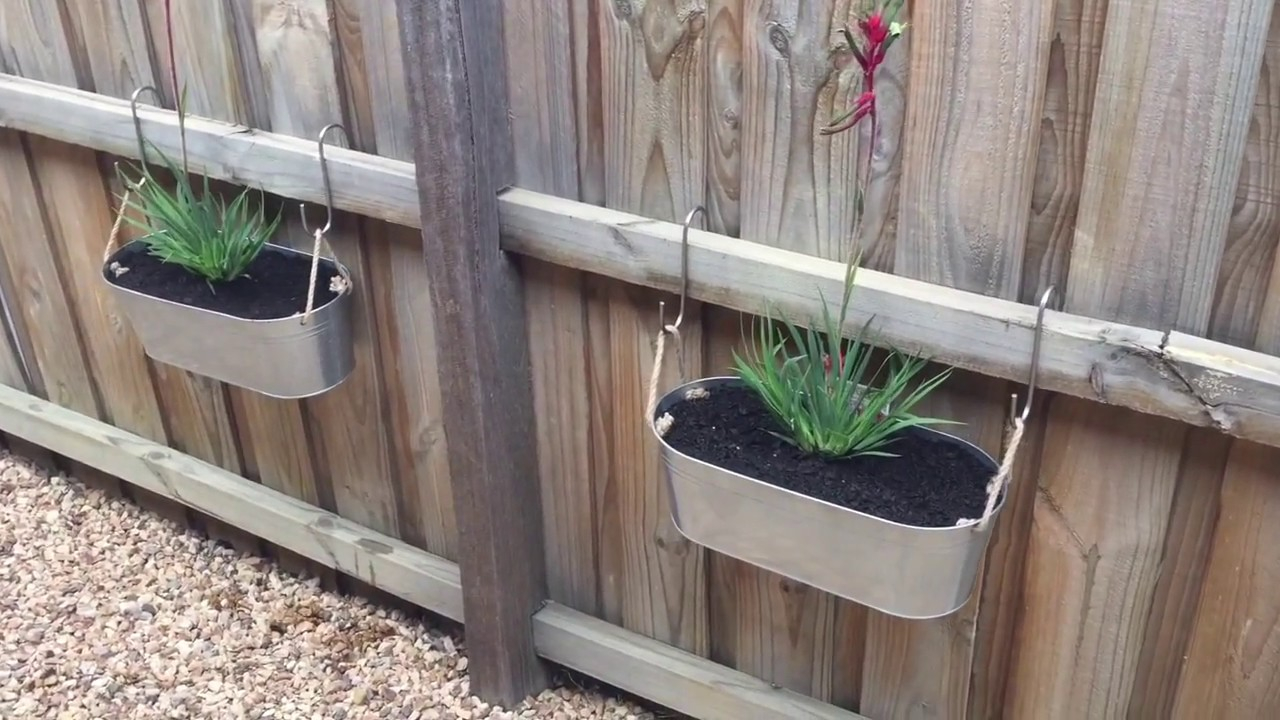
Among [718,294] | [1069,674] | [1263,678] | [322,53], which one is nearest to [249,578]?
[322,53]

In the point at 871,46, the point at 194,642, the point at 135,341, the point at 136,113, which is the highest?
the point at 871,46

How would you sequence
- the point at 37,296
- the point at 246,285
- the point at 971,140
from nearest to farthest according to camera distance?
the point at 971,140 < the point at 246,285 < the point at 37,296

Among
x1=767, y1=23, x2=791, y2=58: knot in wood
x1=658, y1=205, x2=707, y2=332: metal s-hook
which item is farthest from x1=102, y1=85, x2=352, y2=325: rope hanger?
x1=767, y1=23, x2=791, y2=58: knot in wood

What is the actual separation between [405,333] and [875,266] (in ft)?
2.72

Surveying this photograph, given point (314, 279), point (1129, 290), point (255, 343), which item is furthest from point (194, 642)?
point (1129, 290)

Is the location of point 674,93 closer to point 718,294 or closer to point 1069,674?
point 718,294

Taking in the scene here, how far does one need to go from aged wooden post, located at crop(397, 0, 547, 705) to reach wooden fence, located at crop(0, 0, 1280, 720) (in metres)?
0.04

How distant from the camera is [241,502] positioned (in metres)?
2.29

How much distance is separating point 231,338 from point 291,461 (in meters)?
0.52

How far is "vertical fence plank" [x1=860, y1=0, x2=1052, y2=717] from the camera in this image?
1243mm

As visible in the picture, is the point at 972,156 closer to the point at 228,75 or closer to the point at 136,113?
the point at 228,75

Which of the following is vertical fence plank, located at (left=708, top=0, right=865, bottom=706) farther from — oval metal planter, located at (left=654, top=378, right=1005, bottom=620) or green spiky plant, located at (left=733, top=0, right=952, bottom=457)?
oval metal planter, located at (left=654, top=378, right=1005, bottom=620)

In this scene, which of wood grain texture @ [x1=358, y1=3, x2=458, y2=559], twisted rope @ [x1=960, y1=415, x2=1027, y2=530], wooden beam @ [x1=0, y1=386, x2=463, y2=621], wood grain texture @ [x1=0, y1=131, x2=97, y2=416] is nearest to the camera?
twisted rope @ [x1=960, y1=415, x2=1027, y2=530]

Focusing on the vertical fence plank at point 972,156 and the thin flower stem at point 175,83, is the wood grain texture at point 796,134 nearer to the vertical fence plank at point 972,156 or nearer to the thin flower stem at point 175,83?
the vertical fence plank at point 972,156
